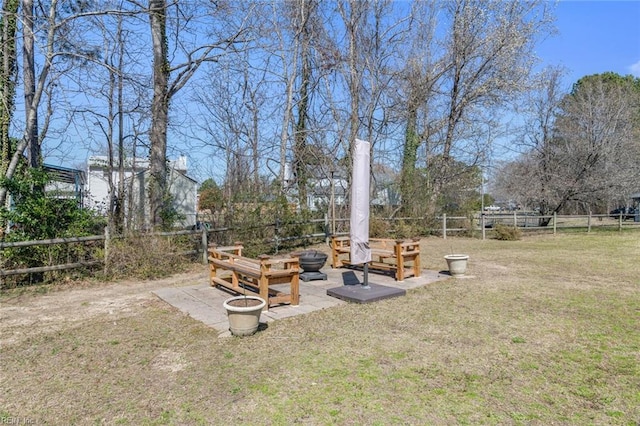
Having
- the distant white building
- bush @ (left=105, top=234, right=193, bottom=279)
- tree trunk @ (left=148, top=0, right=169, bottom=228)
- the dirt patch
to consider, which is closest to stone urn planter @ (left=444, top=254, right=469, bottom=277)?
the dirt patch

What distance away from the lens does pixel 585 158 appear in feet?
67.5

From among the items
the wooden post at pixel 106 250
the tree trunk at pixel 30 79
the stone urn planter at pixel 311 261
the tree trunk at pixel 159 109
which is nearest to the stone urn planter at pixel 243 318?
the stone urn planter at pixel 311 261

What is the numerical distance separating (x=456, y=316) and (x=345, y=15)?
14486 millimetres

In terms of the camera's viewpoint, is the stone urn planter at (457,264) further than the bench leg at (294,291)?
Yes

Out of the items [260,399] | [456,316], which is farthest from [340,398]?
[456,316]

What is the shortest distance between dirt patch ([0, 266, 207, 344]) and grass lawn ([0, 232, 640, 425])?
12 centimetres

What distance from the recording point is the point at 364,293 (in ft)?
18.6

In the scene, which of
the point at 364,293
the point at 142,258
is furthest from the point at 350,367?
the point at 142,258

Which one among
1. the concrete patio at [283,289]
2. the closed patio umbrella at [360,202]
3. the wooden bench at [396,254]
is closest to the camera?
the concrete patio at [283,289]

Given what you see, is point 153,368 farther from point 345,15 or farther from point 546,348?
point 345,15

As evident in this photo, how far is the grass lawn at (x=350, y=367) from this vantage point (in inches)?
102

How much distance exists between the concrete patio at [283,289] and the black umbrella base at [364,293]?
102mm

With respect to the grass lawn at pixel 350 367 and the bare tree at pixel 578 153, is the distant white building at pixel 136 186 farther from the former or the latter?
the bare tree at pixel 578 153

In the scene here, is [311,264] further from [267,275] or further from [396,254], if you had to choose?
[267,275]
